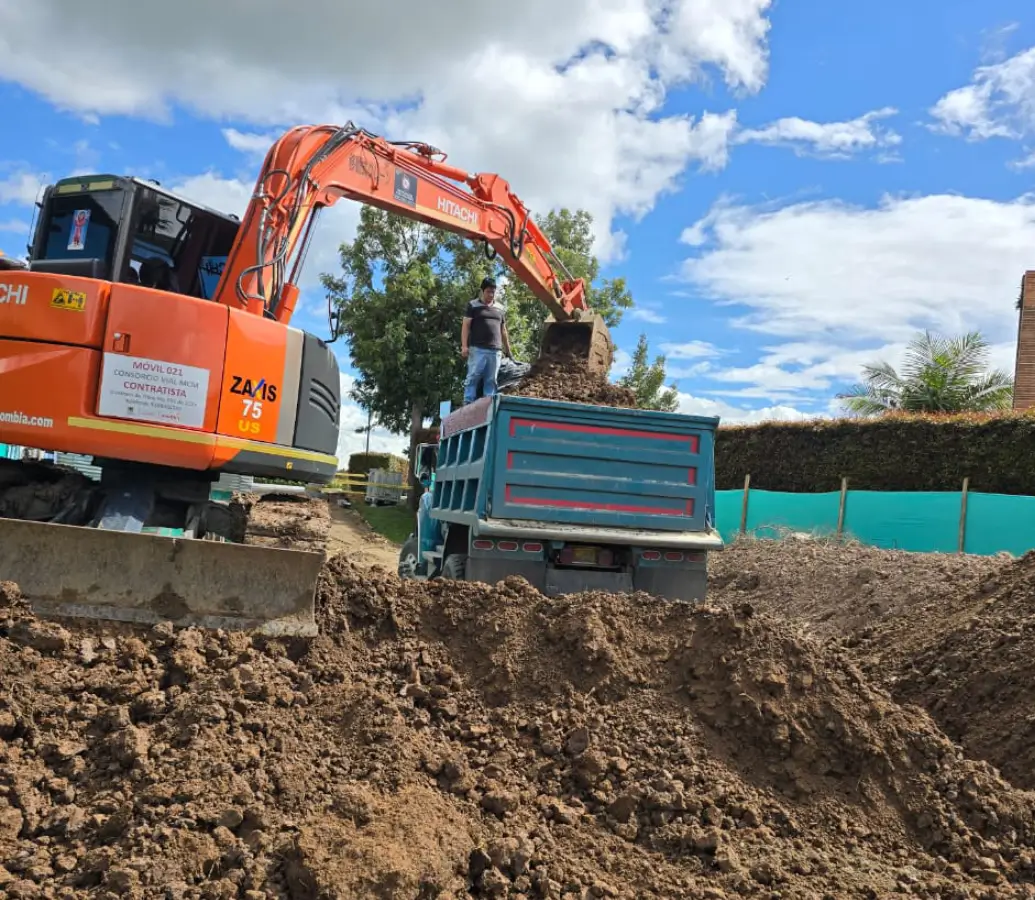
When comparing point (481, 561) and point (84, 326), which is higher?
point (84, 326)

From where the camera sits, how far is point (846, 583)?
10555mm

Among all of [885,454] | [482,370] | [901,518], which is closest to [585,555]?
[482,370]

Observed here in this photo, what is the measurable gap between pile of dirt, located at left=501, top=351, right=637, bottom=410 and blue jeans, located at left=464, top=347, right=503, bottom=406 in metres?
0.28

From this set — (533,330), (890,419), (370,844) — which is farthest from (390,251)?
(370,844)

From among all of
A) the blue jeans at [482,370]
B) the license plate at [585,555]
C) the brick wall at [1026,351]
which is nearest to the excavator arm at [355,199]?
the blue jeans at [482,370]

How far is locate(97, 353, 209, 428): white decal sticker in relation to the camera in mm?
5660

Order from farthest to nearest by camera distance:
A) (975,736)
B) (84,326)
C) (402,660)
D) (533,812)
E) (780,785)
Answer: (84,326)
(975,736)
(402,660)
(780,785)
(533,812)

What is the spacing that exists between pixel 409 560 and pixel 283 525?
2757mm

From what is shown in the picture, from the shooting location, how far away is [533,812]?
350cm

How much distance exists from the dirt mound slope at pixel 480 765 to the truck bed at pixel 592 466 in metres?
2.02

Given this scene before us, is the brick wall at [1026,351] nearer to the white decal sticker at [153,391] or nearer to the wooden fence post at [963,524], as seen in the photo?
the wooden fence post at [963,524]

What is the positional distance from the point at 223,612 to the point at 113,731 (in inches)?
40.0

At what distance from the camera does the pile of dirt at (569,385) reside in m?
9.24

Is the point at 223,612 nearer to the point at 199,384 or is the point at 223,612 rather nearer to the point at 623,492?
the point at 199,384
